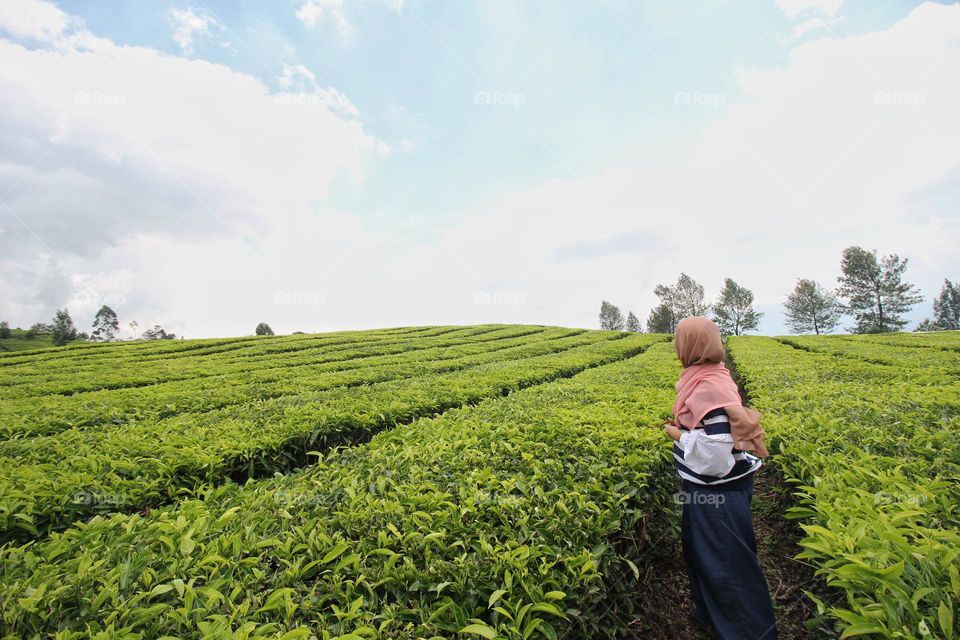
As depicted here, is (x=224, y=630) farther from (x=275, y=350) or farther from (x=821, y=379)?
(x=275, y=350)

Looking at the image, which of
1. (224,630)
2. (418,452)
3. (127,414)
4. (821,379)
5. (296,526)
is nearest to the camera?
(224,630)

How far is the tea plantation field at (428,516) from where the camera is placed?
1.74 m

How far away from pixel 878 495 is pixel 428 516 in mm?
2576

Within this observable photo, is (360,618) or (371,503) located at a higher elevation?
(371,503)

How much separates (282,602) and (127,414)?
6021 mm

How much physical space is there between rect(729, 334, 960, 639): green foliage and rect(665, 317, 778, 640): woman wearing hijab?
0.35 metres

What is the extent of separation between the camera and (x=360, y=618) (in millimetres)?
1765

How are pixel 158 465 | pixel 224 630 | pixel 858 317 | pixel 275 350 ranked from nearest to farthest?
pixel 224 630 < pixel 158 465 < pixel 275 350 < pixel 858 317

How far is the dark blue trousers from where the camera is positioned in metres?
2.61

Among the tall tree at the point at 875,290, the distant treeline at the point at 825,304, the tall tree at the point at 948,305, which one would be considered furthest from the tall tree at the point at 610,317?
the tall tree at the point at 948,305

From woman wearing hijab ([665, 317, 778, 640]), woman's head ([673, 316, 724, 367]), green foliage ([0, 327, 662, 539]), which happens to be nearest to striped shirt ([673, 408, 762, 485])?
woman wearing hijab ([665, 317, 778, 640])

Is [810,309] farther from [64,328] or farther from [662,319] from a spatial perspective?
[64,328]

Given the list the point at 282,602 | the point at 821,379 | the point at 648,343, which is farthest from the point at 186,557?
the point at 648,343

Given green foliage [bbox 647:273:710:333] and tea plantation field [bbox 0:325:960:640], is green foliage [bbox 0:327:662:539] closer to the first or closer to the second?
tea plantation field [bbox 0:325:960:640]
